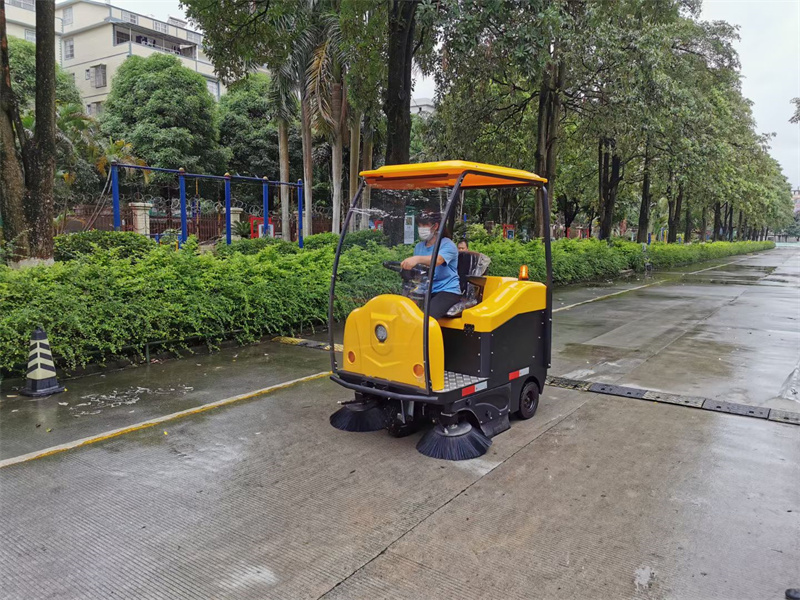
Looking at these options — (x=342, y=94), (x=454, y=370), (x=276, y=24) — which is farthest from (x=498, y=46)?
(x=342, y=94)

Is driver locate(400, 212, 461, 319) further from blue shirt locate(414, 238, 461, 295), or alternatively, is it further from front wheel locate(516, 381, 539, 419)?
front wheel locate(516, 381, 539, 419)

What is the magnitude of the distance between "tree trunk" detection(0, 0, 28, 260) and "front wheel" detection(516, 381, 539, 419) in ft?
24.0

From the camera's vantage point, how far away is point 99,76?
4412cm

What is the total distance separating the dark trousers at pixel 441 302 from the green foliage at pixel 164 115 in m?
29.1

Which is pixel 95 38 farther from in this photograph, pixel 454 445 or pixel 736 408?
pixel 736 408

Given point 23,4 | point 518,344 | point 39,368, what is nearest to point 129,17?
point 23,4

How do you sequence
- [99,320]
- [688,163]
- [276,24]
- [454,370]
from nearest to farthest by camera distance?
[454,370], [99,320], [276,24], [688,163]

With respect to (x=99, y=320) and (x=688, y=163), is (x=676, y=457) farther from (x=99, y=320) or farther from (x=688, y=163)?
(x=688, y=163)

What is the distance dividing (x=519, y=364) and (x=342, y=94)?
19759mm

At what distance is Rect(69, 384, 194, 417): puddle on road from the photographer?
5324mm

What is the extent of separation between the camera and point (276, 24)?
1257cm

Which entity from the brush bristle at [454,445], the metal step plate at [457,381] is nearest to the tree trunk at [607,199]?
the metal step plate at [457,381]

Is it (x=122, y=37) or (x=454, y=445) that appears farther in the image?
(x=122, y=37)

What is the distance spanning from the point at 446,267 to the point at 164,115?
31202 millimetres
